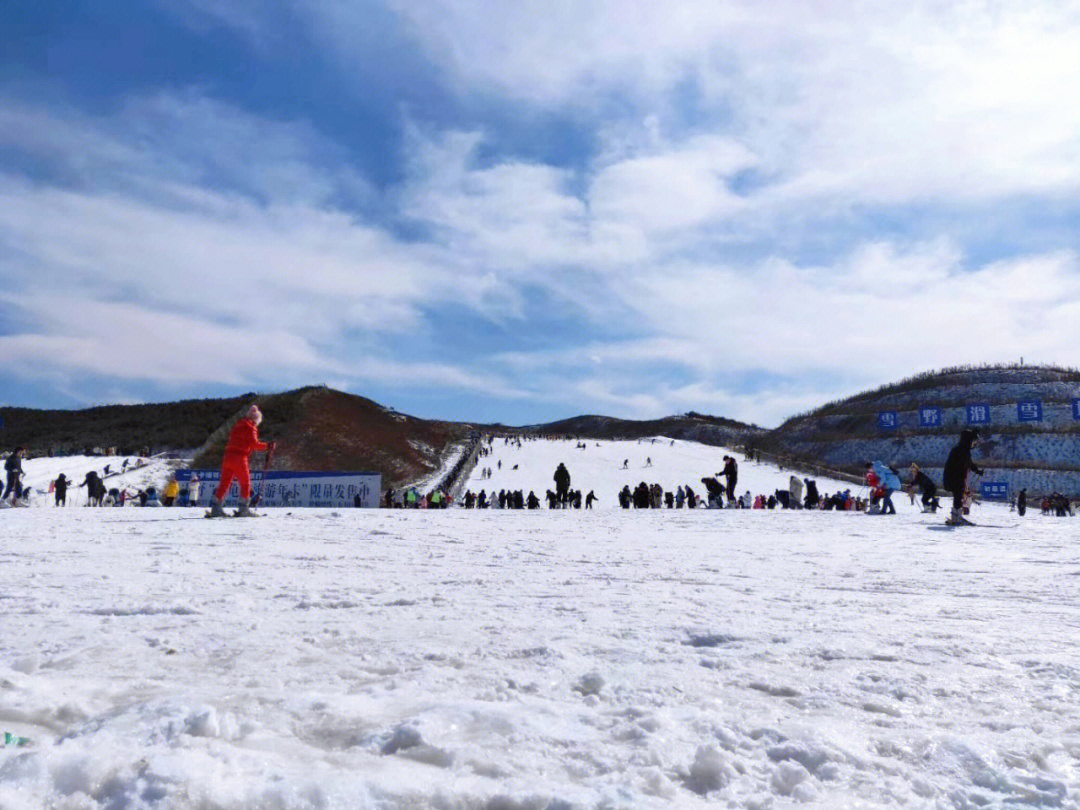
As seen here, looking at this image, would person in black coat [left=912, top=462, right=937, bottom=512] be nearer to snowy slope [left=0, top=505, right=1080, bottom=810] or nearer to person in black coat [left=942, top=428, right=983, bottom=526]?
person in black coat [left=942, top=428, right=983, bottom=526]

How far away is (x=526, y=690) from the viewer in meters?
2.79

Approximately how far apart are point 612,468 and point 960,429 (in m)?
38.2

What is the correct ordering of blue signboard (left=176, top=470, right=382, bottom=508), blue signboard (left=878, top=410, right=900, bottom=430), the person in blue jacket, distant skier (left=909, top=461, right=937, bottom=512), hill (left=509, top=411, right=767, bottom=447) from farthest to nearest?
hill (left=509, top=411, right=767, bottom=447) < blue signboard (left=878, top=410, right=900, bottom=430) < blue signboard (left=176, top=470, right=382, bottom=508) < the person in blue jacket < distant skier (left=909, top=461, right=937, bottom=512)

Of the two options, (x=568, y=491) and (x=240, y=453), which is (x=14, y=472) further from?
(x=568, y=491)

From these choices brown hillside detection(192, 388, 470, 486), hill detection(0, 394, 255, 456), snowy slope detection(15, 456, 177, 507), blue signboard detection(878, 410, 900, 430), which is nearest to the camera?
snowy slope detection(15, 456, 177, 507)

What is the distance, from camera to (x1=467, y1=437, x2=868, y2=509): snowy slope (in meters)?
49.2

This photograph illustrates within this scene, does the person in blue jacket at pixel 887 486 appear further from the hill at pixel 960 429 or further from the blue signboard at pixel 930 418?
the blue signboard at pixel 930 418

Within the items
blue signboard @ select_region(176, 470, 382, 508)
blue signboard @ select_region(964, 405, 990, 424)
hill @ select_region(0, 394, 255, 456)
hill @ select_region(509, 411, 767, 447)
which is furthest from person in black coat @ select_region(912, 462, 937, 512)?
hill @ select_region(509, 411, 767, 447)

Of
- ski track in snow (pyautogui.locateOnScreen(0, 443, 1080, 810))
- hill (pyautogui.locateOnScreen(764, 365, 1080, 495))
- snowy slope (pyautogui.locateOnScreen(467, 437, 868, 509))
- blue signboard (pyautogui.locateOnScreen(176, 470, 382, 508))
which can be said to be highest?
hill (pyautogui.locateOnScreen(764, 365, 1080, 495))

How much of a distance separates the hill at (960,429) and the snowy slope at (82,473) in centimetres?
5203

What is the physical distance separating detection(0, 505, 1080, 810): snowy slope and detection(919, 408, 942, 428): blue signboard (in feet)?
254

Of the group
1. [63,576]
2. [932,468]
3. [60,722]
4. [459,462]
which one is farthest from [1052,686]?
[932,468]

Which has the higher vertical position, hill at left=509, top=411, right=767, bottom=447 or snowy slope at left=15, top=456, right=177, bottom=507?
hill at left=509, top=411, right=767, bottom=447

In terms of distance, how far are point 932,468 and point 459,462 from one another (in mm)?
43280
